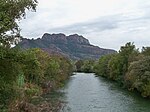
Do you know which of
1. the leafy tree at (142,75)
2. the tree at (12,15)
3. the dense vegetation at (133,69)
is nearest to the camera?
the tree at (12,15)

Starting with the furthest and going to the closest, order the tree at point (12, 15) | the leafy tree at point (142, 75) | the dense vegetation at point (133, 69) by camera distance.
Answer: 1. the dense vegetation at point (133, 69)
2. the leafy tree at point (142, 75)
3. the tree at point (12, 15)

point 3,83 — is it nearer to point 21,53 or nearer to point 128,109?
point 21,53

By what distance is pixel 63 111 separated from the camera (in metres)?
40.3

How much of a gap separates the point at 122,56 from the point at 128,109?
5149cm

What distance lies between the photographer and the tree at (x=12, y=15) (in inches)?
564

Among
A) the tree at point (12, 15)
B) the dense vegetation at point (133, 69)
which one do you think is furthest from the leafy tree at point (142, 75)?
the tree at point (12, 15)

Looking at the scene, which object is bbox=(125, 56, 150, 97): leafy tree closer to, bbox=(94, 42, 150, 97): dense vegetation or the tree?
bbox=(94, 42, 150, 97): dense vegetation

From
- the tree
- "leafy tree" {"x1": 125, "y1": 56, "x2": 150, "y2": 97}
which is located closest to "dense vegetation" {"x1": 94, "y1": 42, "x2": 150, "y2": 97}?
"leafy tree" {"x1": 125, "y1": 56, "x2": 150, "y2": 97}

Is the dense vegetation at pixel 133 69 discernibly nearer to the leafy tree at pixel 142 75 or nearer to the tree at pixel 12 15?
the leafy tree at pixel 142 75

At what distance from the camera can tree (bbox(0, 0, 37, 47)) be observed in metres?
14.3

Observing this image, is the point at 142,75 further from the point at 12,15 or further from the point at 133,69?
the point at 12,15

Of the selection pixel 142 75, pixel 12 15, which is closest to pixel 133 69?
pixel 142 75

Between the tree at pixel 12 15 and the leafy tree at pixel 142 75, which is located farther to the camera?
the leafy tree at pixel 142 75

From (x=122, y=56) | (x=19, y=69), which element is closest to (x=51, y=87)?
(x=122, y=56)
